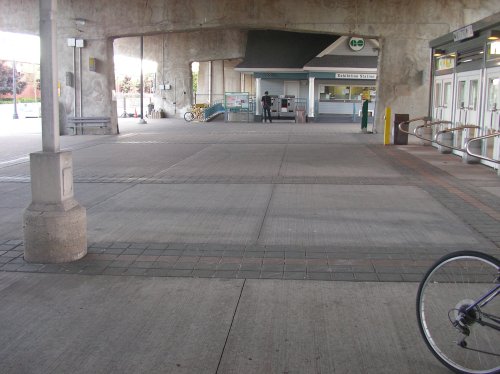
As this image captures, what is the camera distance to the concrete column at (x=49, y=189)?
19.0ft

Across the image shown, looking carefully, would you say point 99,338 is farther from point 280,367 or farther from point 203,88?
point 203,88

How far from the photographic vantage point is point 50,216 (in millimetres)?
5785

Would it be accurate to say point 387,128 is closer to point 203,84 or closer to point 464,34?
point 464,34

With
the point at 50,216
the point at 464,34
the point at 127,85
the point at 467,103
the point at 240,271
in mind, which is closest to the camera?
the point at 240,271

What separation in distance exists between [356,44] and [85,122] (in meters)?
17.9

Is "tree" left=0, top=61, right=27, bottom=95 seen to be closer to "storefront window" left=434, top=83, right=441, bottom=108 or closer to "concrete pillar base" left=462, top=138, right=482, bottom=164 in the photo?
"storefront window" left=434, top=83, right=441, bottom=108

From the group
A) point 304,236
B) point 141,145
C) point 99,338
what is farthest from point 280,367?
point 141,145

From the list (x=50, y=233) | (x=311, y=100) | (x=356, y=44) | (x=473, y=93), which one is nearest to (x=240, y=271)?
(x=50, y=233)

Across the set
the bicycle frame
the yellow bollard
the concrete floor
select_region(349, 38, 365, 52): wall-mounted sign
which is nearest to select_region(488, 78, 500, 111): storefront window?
the concrete floor

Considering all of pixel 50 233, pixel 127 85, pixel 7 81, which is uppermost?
pixel 127 85

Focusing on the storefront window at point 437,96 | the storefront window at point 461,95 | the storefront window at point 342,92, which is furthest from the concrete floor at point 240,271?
the storefront window at point 342,92

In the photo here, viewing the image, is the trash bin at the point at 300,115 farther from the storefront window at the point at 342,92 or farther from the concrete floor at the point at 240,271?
the concrete floor at the point at 240,271

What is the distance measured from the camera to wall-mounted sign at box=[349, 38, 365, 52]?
33.9 meters

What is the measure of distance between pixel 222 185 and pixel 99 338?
6618 millimetres
